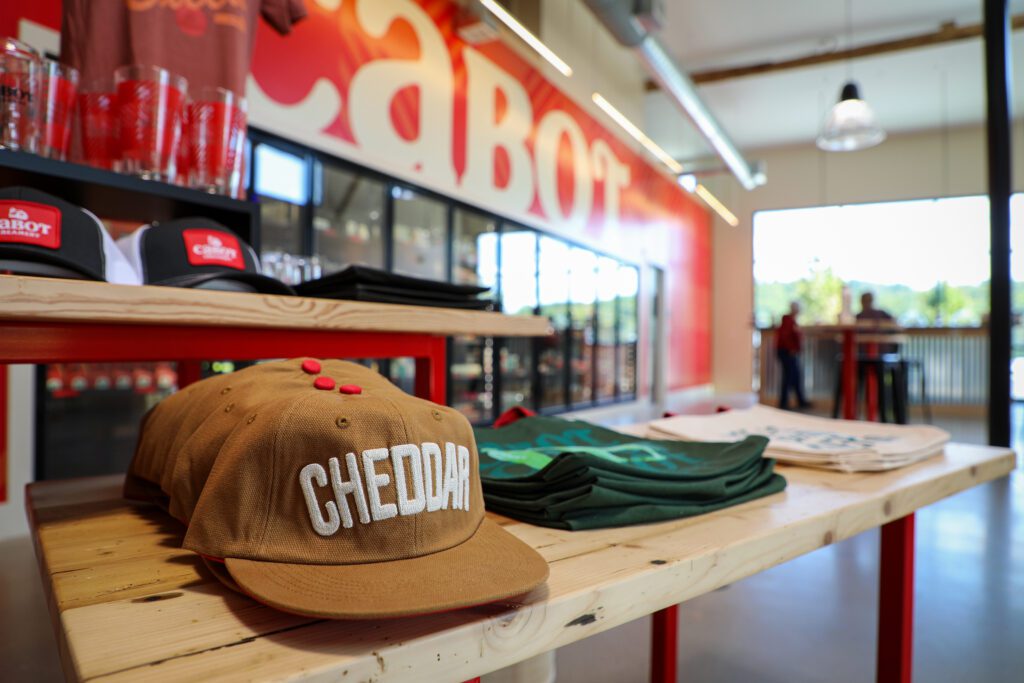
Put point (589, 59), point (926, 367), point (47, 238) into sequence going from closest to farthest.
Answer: point (47, 238) → point (589, 59) → point (926, 367)

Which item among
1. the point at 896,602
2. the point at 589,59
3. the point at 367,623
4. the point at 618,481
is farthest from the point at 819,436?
the point at 589,59

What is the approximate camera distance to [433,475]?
1.78ft

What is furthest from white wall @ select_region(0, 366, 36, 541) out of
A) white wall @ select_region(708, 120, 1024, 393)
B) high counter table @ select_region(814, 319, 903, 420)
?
white wall @ select_region(708, 120, 1024, 393)

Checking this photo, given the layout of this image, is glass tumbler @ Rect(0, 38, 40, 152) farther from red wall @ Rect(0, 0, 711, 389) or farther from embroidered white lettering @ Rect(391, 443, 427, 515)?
red wall @ Rect(0, 0, 711, 389)

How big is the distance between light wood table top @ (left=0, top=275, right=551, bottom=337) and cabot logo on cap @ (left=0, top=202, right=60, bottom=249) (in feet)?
0.38

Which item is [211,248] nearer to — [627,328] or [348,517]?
[348,517]

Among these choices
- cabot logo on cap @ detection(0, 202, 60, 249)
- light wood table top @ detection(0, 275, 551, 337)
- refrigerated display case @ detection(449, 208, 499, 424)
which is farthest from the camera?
refrigerated display case @ detection(449, 208, 499, 424)

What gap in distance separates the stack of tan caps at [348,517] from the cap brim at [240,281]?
0.45 metres

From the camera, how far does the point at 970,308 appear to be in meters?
11.2

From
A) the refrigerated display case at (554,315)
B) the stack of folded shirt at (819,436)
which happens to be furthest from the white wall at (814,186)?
the stack of folded shirt at (819,436)

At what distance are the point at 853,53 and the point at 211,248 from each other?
9.60 metres

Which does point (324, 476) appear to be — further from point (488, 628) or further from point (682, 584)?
point (682, 584)

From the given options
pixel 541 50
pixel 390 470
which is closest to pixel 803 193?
pixel 541 50

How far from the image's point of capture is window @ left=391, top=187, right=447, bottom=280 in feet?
16.4
